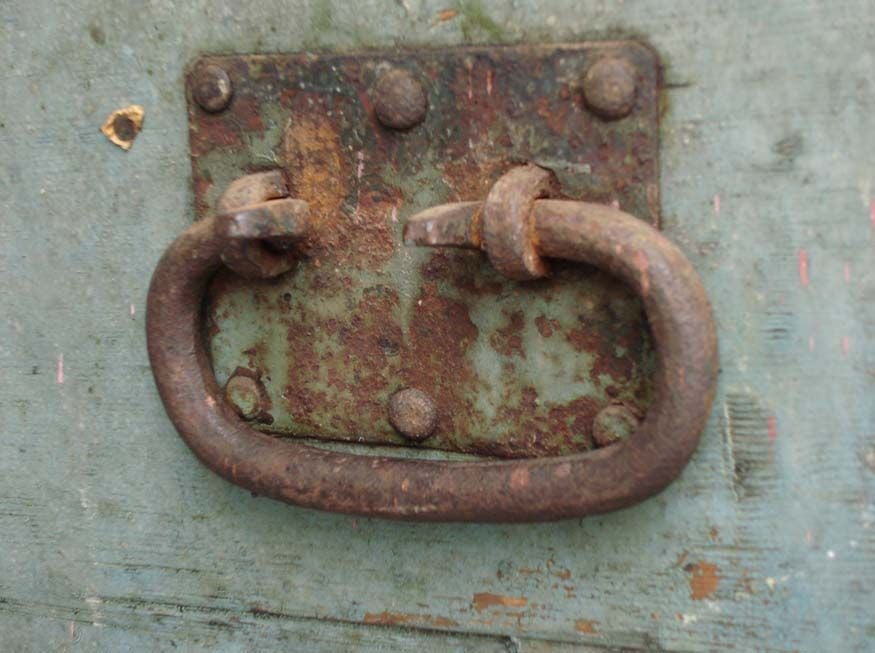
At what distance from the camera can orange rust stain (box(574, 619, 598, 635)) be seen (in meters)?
0.67

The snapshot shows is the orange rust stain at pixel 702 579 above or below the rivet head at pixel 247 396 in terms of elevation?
below

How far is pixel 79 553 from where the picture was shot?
0.80 m

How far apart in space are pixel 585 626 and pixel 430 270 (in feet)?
1.04

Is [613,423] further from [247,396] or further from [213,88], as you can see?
[213,88]

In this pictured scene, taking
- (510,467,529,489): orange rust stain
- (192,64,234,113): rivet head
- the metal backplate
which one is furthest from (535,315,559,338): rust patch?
(192,64,234,113): rivet head

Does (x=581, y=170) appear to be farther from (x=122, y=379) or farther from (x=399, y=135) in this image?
(x=122, y=379)

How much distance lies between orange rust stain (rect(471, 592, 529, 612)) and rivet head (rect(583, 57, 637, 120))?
397 mm

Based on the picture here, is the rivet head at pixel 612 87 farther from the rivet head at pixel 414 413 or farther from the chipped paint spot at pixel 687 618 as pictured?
the chipped paint spot at pixel 687 618

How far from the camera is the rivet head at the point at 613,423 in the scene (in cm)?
62

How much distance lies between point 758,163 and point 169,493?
584 mm

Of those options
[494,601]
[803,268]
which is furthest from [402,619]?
[803,268]

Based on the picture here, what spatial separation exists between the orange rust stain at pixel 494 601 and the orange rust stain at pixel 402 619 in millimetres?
26

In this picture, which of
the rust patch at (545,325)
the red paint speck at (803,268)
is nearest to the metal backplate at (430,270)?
the rust patch at (545,325)

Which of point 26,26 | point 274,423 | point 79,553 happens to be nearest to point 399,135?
point 274,423
